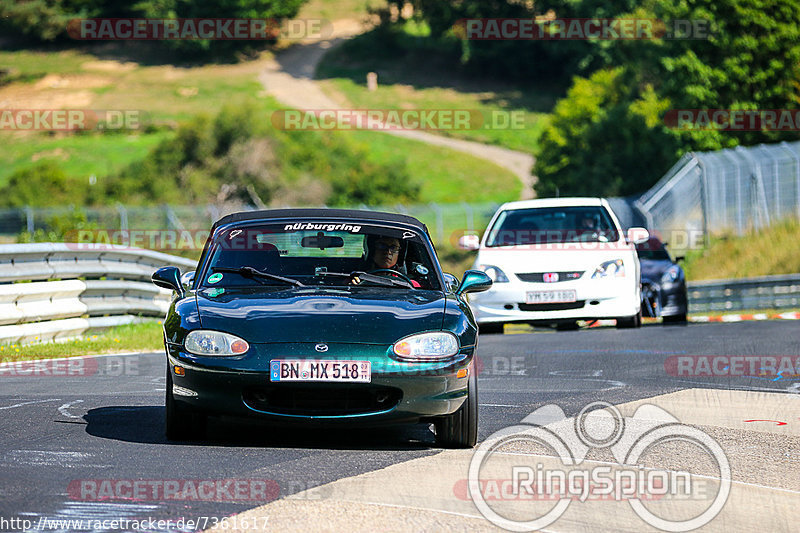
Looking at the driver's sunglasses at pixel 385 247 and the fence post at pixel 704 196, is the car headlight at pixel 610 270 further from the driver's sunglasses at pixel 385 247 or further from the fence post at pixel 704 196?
the fence post at pixel 704 196

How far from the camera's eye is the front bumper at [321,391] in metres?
6.66

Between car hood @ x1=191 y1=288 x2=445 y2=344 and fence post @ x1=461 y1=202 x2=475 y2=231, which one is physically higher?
fence post @ x1=461 y1=202 x2=475 y2=231

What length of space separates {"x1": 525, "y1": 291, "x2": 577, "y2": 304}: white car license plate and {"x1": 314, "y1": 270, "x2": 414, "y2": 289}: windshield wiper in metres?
7.66

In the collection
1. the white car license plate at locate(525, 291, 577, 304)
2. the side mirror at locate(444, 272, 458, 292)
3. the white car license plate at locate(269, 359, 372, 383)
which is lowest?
the white car license plate at locate(525, 291, 577, 304)

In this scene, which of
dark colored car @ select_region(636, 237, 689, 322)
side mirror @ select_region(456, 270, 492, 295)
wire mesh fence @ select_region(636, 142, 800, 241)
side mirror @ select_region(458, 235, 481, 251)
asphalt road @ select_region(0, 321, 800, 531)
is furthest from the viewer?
wire mesh fence @ select_region(636, 142, 800, 241)

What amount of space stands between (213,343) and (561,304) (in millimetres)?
9195

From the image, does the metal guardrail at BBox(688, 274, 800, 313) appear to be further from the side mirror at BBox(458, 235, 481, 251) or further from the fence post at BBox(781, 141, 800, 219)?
the side mirror at BBox(458, 235, 481, 251)

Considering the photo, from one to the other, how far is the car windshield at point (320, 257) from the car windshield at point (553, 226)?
320 inches

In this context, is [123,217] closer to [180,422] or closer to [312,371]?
[180,422]

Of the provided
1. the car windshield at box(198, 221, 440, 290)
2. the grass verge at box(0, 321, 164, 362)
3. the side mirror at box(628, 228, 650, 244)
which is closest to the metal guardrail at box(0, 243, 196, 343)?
the grass verge at box(0, 321, 164, 362)

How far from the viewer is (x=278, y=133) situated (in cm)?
6488

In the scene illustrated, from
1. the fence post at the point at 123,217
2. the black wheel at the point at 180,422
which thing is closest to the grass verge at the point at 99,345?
the black wheel at the point at 180,422

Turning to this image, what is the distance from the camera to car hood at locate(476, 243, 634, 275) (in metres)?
15.6

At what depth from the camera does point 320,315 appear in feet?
22.7
